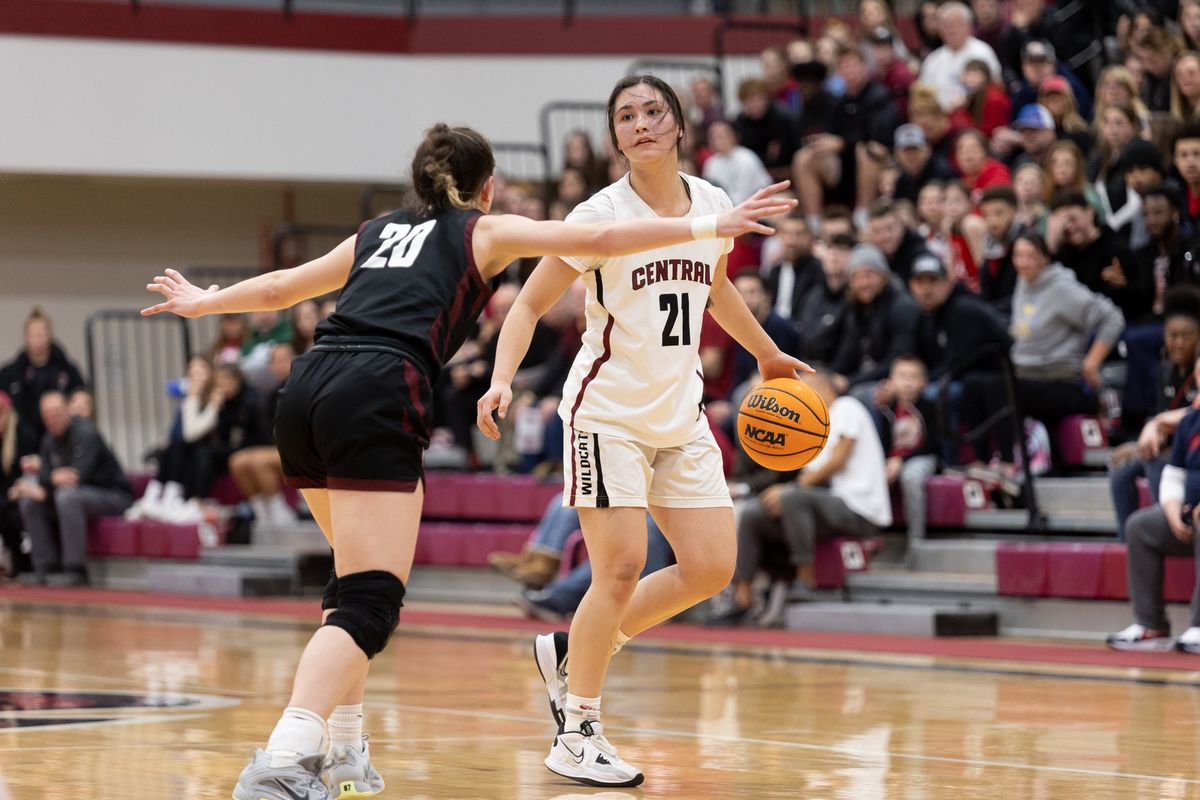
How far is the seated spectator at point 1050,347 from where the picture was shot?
10.8 meters

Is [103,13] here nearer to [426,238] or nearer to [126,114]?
[126,114]

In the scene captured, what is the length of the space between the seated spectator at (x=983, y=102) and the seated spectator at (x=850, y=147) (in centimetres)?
67

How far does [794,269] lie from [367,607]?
29.0ft

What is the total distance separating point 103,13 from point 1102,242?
9.78m

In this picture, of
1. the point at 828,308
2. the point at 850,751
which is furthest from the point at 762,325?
the point at 850,751

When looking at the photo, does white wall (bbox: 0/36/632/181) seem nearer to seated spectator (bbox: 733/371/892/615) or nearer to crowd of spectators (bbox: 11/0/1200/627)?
crowd of spectators (bbox: 11/0/1200/627)

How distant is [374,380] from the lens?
14.8 ft

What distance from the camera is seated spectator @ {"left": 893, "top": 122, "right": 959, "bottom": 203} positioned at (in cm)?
1311

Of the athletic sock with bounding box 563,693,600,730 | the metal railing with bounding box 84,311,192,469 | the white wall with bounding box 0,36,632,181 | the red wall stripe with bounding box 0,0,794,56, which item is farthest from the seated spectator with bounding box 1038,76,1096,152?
the metal railing with bounding box 84,311,192,469

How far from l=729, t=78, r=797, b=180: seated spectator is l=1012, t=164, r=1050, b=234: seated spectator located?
316 cm

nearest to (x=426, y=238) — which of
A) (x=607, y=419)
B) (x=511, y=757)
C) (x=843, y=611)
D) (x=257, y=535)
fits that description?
(x=607, y=419)

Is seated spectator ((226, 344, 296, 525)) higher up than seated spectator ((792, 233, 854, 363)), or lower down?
lower down

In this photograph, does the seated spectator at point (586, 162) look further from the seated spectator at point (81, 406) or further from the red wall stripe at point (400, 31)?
the seated spectator at point (81, 406)

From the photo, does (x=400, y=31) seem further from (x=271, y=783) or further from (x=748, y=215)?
(x=271, y=783)
